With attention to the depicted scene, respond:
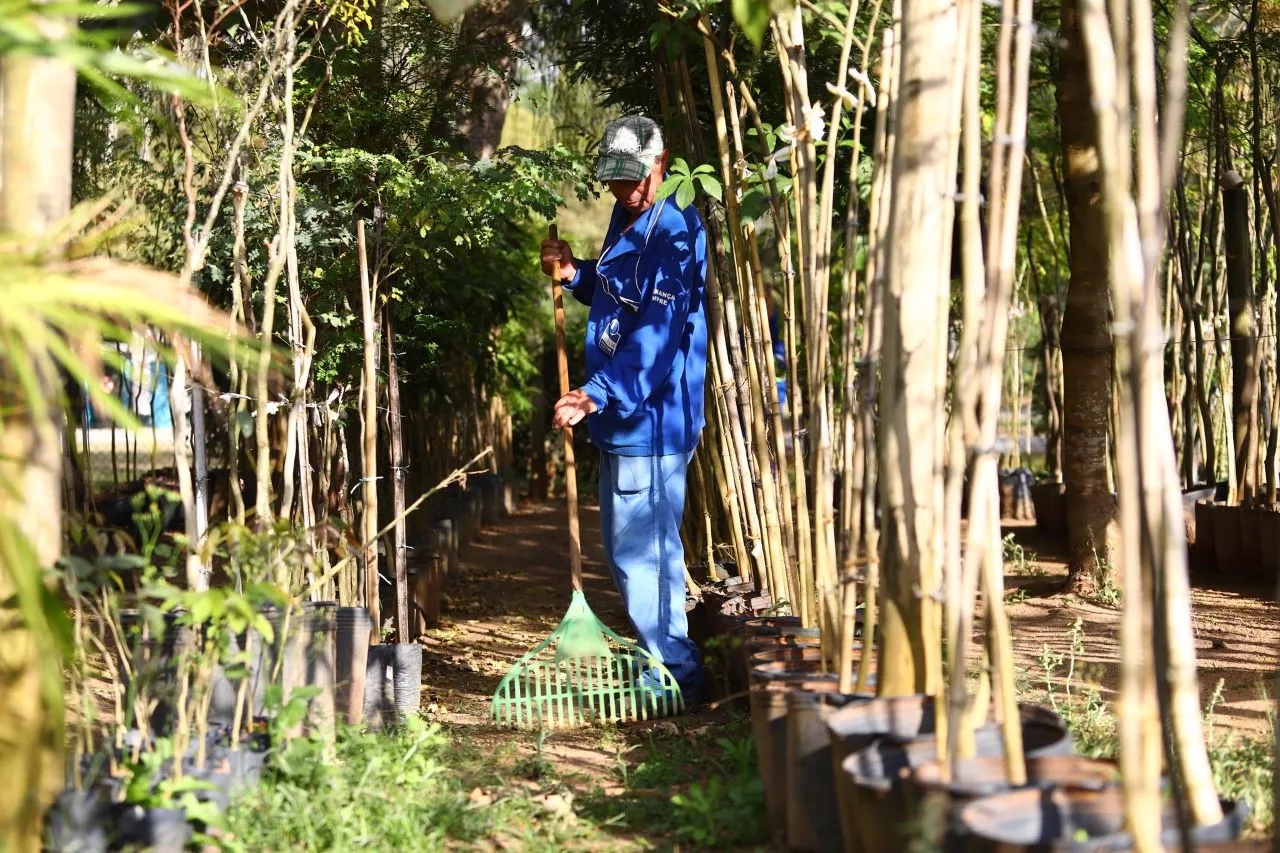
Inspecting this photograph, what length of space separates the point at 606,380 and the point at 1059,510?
182 inches

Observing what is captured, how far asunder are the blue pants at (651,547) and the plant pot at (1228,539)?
9.34 feet

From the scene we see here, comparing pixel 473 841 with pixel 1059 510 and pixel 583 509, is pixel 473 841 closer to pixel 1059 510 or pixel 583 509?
pixel 1059 510

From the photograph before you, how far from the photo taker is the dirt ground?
3.46 metres

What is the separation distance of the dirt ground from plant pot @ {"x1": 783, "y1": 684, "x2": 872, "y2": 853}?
922 mm

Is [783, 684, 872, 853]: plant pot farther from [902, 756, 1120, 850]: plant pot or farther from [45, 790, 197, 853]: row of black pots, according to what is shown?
[45, 790, 197, 853]: row of black pots

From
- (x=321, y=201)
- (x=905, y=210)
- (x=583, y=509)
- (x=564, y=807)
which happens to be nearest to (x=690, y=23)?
(x=321, y=201)

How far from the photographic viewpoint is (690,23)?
409 cm

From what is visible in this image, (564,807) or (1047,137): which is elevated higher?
(1047,137)

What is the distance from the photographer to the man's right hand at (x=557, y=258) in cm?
391

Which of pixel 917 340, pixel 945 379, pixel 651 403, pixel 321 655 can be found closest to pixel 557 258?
pixel 651 403

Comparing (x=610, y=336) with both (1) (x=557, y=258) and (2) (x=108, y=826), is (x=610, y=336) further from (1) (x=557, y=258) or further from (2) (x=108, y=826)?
(2) (x=108, y=826)

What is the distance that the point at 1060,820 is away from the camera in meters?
1.68

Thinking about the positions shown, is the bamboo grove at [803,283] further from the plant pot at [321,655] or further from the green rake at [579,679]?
the green rake at [579,679]

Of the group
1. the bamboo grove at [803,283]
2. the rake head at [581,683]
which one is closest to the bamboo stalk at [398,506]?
the bamboo grove at [803,283]
